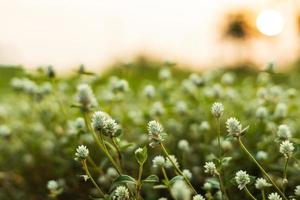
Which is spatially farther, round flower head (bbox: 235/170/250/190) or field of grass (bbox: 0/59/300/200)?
field of grass (bbox: 0/59/300/200)

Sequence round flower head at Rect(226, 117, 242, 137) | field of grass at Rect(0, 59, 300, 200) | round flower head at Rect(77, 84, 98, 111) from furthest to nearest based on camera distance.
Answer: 1. field of grass at Rect(0, 59, 300, 200)
2. round flower head at Rect(77, 84, 98, 111)
3. round flower head at Rect(226, 117, 242, 137)

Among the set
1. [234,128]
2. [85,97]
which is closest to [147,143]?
[85,97]

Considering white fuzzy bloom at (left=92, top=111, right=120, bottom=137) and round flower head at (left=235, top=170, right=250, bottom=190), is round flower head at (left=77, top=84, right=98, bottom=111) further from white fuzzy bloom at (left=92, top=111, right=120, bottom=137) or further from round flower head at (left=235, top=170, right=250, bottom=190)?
round flower head at (left=235, top=170, right=250, bottom=190)

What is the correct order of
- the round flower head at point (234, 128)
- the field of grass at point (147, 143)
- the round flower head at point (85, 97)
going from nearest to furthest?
the round flower head at point (234, 128), the round flower head at point (85, 97), the field of grass at point (147, 143)

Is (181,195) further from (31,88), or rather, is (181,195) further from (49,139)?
(49,139)

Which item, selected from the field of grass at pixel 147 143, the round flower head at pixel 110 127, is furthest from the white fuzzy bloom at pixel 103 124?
the field of grass at pixel 147 143

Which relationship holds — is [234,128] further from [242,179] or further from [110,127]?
[110,127]

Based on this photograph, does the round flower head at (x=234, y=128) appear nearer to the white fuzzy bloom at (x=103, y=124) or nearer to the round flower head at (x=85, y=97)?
the white fuzzy bloom at (x=103, y=124)

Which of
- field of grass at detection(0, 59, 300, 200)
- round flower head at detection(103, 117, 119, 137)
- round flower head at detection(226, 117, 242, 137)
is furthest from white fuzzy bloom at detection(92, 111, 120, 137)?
round flower head at detection(226, 117, 242, 137)

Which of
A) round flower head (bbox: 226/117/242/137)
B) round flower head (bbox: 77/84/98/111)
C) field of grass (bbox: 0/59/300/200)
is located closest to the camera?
round flower head (bbox: 226/117/242/137)

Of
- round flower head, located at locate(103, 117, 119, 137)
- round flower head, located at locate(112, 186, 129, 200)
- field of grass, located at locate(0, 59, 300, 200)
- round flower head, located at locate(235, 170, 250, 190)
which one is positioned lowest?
field of grass, located at locate(0, 59, 300, 200)

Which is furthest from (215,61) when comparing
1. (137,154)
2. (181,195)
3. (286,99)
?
(181,195)

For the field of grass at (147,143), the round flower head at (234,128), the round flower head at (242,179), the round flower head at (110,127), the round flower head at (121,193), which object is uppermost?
the round flower head at (234,128)
